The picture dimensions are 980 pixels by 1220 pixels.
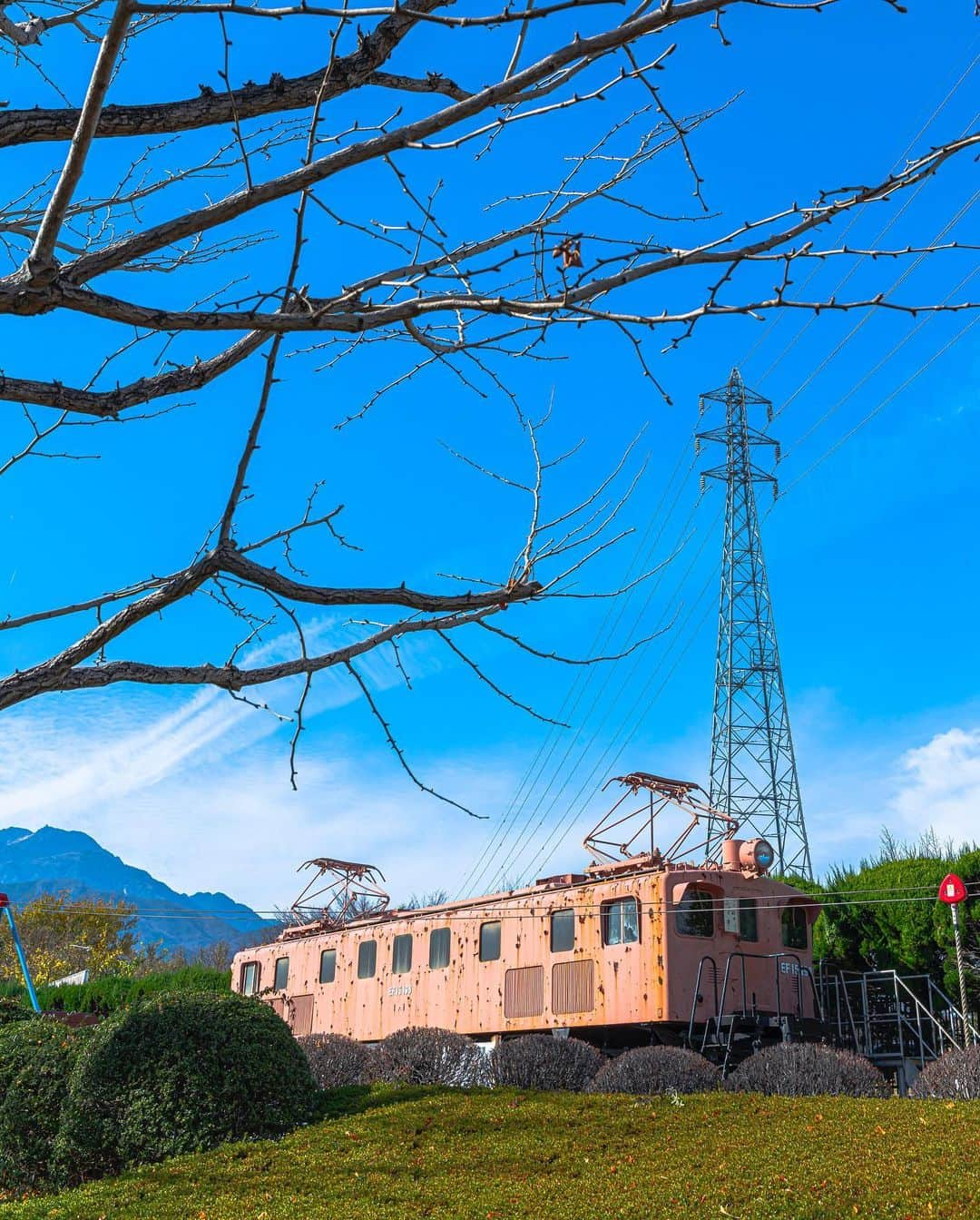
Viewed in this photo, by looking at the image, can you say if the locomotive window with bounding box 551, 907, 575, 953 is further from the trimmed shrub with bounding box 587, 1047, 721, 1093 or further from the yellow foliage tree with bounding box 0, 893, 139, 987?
the yellow foliage tree with bounding box 0, 893, 139, 987

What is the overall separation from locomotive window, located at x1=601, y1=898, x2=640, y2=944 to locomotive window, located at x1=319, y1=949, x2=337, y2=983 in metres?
7.19

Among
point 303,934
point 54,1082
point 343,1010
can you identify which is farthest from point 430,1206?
point 303,934

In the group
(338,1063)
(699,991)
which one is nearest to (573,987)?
(699,991)

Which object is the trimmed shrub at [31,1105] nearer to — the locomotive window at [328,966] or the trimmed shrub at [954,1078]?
the locomotive window at [328,966]

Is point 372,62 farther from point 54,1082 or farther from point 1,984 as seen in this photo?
point 1,984

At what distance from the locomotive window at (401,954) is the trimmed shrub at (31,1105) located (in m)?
7.19

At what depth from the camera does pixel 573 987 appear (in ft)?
52.1

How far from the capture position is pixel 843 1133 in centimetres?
957

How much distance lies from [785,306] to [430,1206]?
7.23m

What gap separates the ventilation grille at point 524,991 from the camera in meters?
16.4

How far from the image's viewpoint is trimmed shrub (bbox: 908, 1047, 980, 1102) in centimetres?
1159

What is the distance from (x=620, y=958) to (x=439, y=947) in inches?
158

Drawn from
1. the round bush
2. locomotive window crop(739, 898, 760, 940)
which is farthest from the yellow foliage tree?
the round bush

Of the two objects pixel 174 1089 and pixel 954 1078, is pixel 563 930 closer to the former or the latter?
pixel 954 1078
